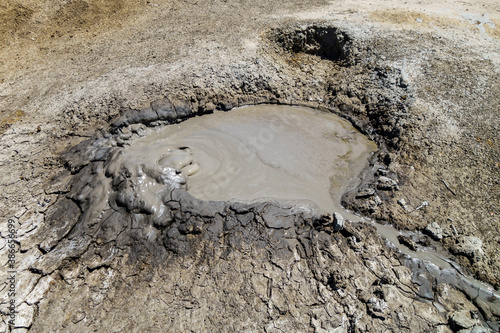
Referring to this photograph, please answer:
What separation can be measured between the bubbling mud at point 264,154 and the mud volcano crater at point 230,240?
0.04m

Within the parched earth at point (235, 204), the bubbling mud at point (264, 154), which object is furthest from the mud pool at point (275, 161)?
the parched earth at point (235, 204)

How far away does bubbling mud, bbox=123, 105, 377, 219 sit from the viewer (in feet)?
13.2

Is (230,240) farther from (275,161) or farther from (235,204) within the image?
(275,161)

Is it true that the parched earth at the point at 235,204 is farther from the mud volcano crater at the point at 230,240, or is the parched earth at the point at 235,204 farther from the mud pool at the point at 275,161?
the mud pool at the point at 275,161

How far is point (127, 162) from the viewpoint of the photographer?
12.5ft

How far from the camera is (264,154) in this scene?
15.1 ft

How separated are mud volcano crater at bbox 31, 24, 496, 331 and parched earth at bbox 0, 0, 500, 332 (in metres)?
0.02

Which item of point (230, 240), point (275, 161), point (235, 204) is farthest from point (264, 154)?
point (230, 240)

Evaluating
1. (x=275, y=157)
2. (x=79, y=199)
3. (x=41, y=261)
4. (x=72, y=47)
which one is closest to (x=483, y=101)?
(x=275, y=157)

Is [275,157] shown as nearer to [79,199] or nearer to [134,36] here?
[79,199]

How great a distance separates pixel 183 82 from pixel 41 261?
3.45 meters

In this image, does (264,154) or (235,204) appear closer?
(235,204)

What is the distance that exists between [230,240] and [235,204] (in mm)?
455

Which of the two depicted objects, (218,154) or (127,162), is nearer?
(127,162)
